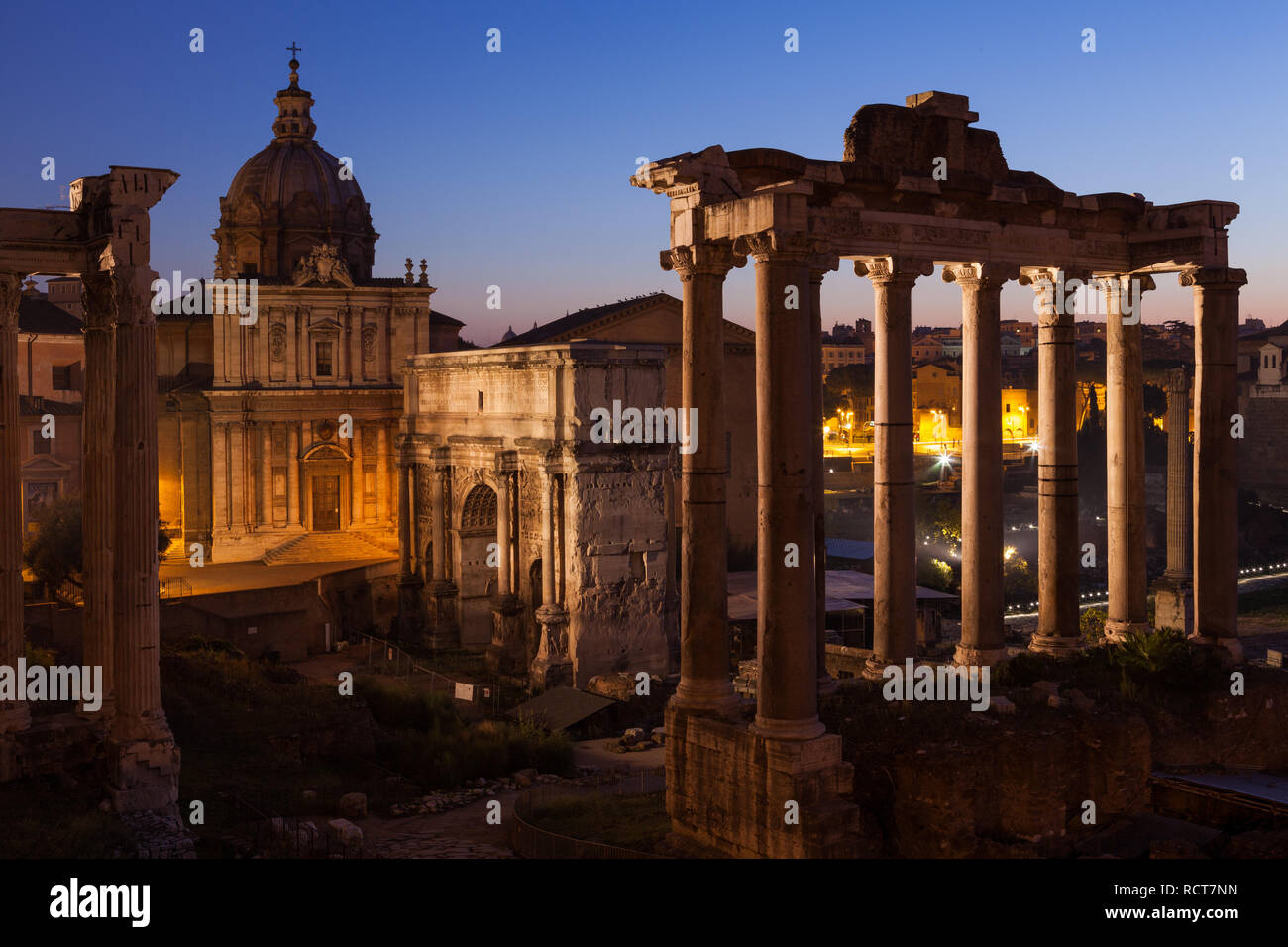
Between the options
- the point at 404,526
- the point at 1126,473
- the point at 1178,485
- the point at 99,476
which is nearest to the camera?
the point at 99,476

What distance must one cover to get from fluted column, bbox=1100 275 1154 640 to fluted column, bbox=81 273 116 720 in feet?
44.2

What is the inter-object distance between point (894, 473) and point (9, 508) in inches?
444

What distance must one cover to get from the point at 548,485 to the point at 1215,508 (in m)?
18.4

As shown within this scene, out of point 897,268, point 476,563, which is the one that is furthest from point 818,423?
point 476,563

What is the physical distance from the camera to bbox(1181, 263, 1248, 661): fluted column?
1812 centimetres

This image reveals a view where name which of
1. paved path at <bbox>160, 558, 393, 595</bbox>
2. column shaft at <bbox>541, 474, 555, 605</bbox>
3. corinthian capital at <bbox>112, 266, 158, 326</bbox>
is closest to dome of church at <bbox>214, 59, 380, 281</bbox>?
paved path at <bbox>160, 558, 393, 595</bbox>

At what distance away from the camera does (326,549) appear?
44406 millimetres

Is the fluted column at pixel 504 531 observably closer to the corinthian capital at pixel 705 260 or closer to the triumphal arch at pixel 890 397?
the triumphal arch at pixel 890 397

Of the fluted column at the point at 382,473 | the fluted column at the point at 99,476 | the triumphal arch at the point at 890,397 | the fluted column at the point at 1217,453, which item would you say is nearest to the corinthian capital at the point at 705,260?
the triumphal arch at the point at 890,397

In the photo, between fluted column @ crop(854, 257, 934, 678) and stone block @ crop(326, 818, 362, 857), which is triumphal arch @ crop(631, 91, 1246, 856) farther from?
stone block @ crop(326, 818, 362, 857)

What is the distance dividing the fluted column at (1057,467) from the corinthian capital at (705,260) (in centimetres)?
524

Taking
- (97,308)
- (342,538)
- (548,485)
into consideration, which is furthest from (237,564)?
(97,308)

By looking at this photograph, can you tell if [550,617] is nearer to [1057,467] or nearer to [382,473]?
[382,473]
